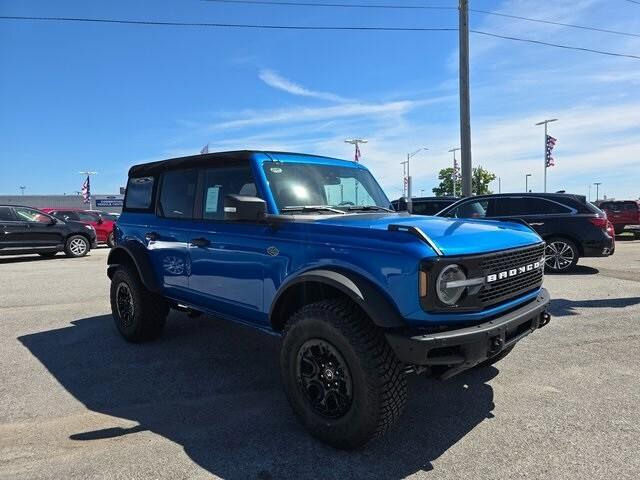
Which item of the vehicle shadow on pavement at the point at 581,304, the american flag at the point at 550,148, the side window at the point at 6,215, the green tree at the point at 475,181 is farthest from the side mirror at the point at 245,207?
the green tree at the point at 475,181

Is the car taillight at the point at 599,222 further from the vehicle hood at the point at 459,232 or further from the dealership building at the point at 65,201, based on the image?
the dealership building at the point at 65,201

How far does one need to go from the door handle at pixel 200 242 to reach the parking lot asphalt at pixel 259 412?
119 centimetres

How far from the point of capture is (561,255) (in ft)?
32.5

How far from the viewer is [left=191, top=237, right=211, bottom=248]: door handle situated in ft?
13.6

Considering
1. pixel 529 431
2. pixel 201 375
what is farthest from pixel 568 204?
pixel 201 375

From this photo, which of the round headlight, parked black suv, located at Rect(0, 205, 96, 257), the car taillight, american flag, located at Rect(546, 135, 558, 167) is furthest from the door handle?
american flag, located at Rect(546, 135, 558, 167)

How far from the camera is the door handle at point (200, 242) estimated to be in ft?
13.6

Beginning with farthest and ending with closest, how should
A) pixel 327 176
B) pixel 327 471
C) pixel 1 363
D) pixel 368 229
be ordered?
pixel 1 363 < pixel 327 176 < pixel 368 229 < pixel 327 471

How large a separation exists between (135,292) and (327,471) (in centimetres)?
310

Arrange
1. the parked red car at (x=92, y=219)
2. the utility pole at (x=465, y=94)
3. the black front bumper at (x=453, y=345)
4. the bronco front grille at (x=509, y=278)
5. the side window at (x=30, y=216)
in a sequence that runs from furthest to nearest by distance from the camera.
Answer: the parked red car at (x=92, y=219) < the utility pole at (x=465, y=94) < the side window at (x=30, y=216) < the bronco front grille at (x=509, y=278) < the black front bumper at (x=453, y=345)

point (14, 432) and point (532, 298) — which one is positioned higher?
point (532, 298)

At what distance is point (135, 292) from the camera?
16.4 feet

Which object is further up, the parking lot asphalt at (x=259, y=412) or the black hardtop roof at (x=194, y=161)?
the black hardtop roof at (x=194, y=161)

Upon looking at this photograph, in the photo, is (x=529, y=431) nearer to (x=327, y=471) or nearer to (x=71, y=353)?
(x=327, y=471)
